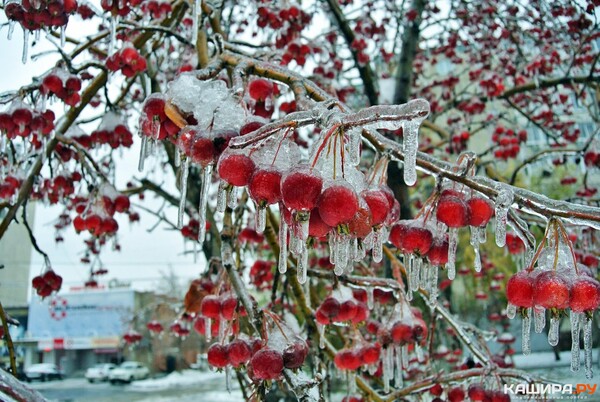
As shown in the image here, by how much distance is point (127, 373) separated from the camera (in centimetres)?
2102

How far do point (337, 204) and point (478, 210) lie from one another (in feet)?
1.65

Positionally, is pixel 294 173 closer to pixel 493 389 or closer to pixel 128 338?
pixel 493 389

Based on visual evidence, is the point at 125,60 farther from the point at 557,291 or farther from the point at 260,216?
the point at 557,291

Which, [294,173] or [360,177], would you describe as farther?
[360,177]

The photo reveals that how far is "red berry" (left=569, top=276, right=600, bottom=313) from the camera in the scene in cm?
106

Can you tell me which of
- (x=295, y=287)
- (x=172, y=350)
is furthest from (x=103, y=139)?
(x=172, y=350)

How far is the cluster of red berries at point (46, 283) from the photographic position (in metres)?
2.93

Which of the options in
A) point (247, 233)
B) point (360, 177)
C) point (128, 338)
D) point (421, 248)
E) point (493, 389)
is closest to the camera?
point (360, 177)

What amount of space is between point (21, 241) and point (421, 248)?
5942 millimetres

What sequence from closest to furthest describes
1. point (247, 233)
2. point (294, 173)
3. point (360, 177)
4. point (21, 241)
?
point (294, 173) → point (360, 177) → point (247, 233) → point (21, 241)

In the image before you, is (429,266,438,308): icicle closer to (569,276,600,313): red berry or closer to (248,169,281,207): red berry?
(569,276,600,313): red berry

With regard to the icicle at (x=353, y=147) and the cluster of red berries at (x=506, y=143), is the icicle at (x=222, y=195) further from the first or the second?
the cluster of red berries at (x=506, y=143)

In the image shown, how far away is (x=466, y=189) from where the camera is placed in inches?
52.5

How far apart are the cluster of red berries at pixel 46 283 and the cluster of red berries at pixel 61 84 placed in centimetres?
115
